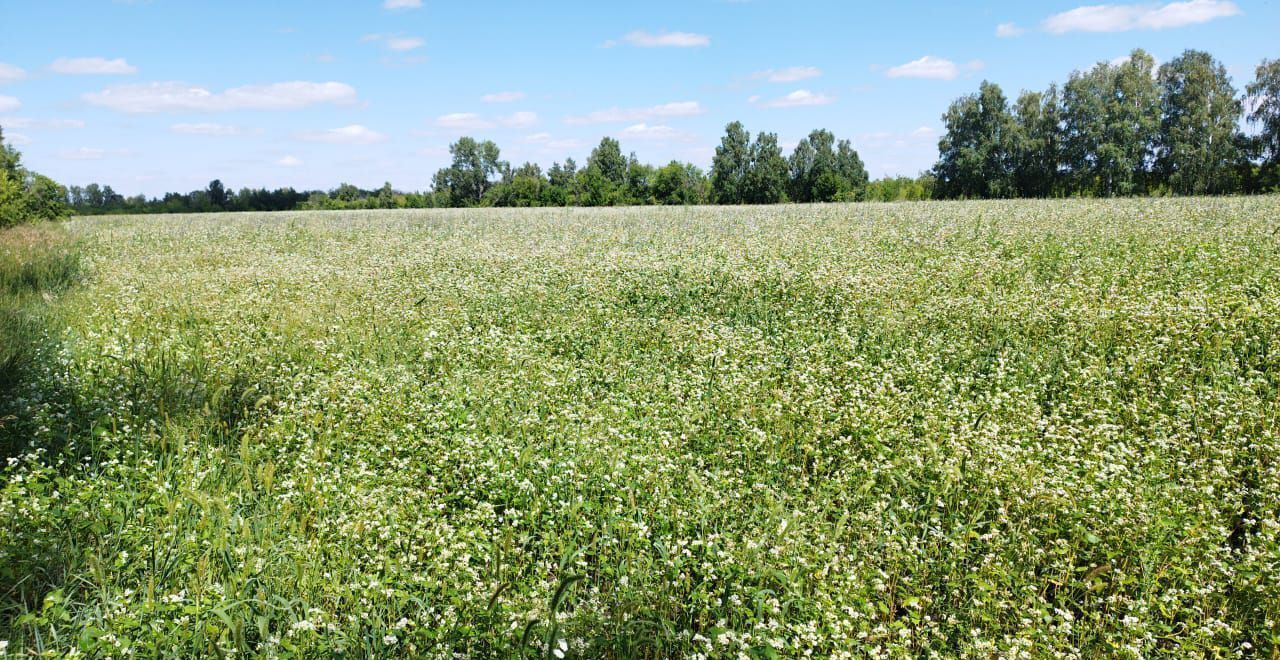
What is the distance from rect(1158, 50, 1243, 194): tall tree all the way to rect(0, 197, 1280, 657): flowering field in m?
75.6

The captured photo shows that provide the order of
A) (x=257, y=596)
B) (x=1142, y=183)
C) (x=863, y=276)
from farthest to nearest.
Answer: (x=1142, y=183) → (x=863, y=276) → (x=257, y=596)

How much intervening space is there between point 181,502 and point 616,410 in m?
3.57

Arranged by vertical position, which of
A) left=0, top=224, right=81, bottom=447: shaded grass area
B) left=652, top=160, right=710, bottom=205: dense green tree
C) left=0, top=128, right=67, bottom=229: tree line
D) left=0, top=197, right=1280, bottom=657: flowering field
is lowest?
left=0, top=197, right=1280, bottom=657: flowering field

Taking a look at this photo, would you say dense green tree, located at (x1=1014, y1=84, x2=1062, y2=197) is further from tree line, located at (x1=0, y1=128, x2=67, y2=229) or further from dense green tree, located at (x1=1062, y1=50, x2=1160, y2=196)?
tree line, located at (x1=0, y1=128, x2=67, y2=229)

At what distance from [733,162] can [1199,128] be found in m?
52.9

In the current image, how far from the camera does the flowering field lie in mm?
4012

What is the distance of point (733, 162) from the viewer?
9950cm

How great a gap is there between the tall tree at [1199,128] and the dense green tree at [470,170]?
94811 millimetres

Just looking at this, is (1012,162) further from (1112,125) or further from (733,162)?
(733,162)

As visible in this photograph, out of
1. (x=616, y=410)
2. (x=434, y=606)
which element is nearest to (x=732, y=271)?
(x=616, y=410)

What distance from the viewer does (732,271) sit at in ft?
44.7

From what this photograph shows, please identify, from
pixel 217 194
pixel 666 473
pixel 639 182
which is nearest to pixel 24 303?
pixel 666 473

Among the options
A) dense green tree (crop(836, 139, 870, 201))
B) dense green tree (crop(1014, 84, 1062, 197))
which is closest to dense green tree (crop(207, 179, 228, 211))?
dense green tree (crop(836, 139, 870, 201))

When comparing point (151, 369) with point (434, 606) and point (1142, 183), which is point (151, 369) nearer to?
point (434, 606)
